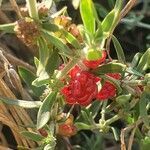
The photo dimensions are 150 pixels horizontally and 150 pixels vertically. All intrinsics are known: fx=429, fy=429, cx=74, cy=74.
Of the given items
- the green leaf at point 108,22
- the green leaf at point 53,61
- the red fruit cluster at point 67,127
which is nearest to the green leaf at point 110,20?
the green leaf at point 108,22

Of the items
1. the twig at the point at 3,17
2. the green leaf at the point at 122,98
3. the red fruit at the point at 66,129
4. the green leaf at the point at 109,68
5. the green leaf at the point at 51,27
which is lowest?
the red fruit at the point at 66,129

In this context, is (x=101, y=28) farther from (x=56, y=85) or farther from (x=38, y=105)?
(x=38, y=105)

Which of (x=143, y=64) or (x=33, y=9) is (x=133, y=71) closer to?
(x=143, y=64)

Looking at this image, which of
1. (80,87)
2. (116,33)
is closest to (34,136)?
(80,87)

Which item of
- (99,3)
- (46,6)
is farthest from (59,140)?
(99,3)

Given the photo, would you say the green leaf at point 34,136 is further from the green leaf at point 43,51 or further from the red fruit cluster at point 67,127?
the green leaf at point 43,51
